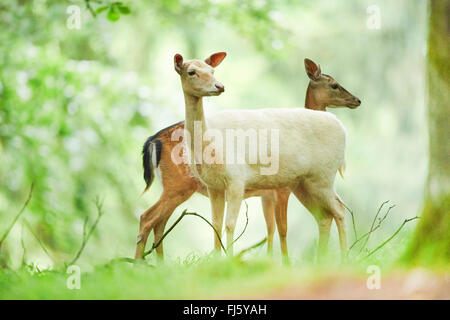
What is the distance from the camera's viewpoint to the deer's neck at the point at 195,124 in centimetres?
211

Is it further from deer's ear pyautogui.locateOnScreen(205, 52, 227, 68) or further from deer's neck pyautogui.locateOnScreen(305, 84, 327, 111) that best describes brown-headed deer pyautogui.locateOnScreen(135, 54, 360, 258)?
deer's ear pyautogui.locateOnScreen(205, 52, 227, 68)

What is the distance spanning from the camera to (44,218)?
4488 millimetres

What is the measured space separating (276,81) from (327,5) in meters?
0.88

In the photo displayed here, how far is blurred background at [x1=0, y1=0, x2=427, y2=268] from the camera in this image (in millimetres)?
4336

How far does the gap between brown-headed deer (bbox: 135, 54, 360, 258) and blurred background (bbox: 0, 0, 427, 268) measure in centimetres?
158

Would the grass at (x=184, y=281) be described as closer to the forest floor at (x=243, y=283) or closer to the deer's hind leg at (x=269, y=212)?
the forest floor at (x=243, y=283)

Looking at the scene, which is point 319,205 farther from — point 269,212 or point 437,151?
point 437,151

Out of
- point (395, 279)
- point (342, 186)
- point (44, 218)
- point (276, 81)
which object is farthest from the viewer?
point (276, 81)

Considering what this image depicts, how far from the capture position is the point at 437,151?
2.12 m

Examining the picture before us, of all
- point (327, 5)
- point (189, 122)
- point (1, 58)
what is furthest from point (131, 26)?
point (189, 122)

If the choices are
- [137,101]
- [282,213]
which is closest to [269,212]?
[282,213]
